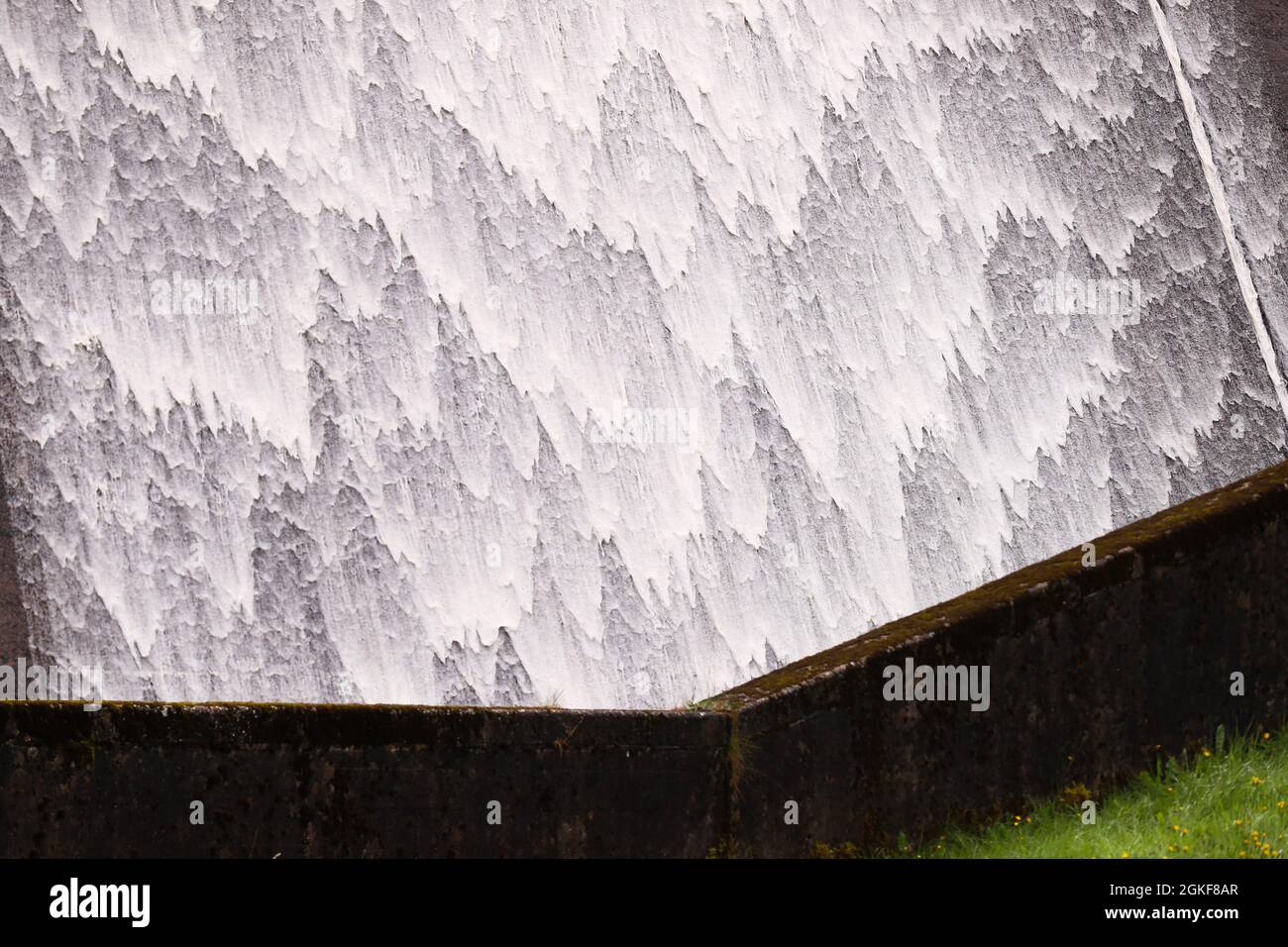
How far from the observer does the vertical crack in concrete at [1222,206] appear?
7.86 m

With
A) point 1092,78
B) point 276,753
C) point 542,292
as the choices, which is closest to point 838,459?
point 542,292

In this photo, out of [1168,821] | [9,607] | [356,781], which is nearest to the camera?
[356,781]

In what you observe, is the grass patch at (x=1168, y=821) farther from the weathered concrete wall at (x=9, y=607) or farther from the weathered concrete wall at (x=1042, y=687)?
the weathered concrete wall at (x=9, y=607)

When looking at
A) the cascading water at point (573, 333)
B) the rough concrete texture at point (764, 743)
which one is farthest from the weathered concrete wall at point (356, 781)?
the cascading water at point (573, 333)

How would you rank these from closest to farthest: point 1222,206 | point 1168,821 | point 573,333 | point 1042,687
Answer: point 1168,821, point 1042,687, point 573,333, point 1222,206

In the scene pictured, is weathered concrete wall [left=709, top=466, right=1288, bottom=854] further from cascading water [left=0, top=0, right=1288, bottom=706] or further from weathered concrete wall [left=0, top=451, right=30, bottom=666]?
weathered concrete wall [left=0, top=451, right=30, bottom=666]

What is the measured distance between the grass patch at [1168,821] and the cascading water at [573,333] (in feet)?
7.00

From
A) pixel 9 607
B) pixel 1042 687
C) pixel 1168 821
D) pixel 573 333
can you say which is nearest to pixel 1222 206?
pixel 573 333

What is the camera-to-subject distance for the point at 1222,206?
26.5ft

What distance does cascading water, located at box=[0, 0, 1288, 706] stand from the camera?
585 cm

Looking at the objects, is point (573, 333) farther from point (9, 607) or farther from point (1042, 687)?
point (1042, 687)

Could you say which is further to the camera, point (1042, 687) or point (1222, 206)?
point (1222, 206)

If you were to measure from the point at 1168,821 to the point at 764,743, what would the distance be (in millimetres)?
1317

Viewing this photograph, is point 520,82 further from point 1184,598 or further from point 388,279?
point 1184,598
